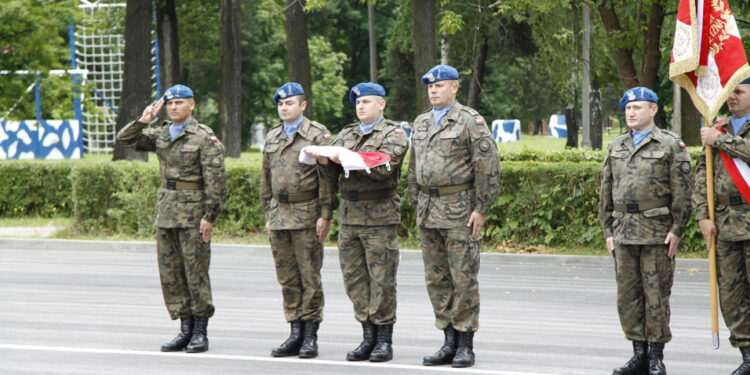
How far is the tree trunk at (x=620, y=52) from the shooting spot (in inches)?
658

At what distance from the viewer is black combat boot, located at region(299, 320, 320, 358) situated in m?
7.63

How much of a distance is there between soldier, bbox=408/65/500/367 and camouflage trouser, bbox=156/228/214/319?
1.89 meters

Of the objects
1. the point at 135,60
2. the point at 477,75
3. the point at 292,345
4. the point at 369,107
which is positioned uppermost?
the point at 477,75

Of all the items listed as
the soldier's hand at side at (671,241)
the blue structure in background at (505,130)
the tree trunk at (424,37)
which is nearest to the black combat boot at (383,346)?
the soldier's hand at side at (671,241)

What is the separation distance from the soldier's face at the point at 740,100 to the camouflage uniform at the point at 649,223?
0.47 meters

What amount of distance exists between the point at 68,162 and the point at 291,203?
41.8ft

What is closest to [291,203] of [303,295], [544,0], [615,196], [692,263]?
[303,295]

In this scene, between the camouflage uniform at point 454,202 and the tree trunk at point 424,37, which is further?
the tree trunk at point 424,37

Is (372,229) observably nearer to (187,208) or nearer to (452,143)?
(452,143)

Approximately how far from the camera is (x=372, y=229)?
7.42 metres

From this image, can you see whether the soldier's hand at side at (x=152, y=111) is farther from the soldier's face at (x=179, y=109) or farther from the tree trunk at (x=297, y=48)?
the tree trunk at (x=297, y=48)

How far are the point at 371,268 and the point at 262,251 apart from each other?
7728 mm

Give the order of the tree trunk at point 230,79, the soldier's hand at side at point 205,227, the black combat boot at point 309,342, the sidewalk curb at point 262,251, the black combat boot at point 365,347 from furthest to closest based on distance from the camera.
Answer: the tree trunk at point 230,79, the sidewalk curb at point 262,251, the soldier's hand at side at point 205,227, the black combat boot at point 309,342, the black combat boot at point 365,347

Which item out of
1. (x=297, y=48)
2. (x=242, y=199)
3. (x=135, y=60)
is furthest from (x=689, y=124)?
(x=135, y=60)
